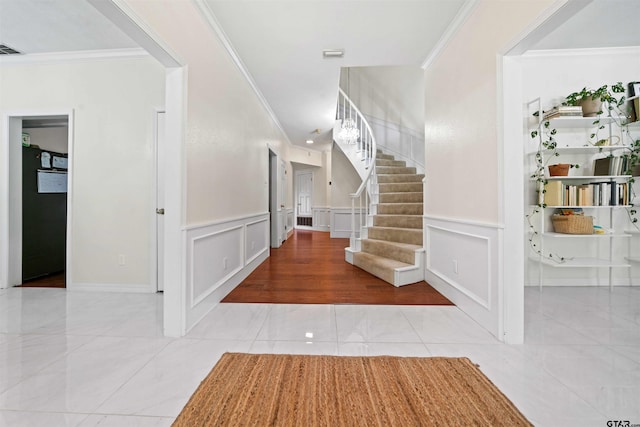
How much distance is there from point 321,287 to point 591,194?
117 inches

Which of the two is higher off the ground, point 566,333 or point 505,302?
point 505,302

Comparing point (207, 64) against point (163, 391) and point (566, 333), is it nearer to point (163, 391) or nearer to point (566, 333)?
point (163, 391)

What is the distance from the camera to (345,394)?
4.13ft

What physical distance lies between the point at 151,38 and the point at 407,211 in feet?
11.4

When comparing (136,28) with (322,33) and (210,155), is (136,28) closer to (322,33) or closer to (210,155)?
(210,155)

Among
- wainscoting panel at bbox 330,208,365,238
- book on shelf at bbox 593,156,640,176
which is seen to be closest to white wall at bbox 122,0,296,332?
wainscoting panel at bbox 330,208,365,238

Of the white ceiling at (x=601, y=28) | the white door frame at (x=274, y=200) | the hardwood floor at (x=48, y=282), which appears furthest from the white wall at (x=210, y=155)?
the white ceiling at (x=601, y=28)

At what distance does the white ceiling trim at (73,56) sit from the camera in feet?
9.05

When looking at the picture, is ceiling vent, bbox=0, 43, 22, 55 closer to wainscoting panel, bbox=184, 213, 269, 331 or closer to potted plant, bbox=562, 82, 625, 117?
wainscoting panel, bbox=184, 213, 269, 331

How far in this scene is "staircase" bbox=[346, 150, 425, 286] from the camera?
10.00 ft

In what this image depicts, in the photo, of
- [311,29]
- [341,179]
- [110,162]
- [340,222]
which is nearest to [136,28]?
[311,29]

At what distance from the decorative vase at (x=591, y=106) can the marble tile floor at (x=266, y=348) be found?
6.11ft

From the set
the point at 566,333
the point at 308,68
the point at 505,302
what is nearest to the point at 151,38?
the point at 308,68

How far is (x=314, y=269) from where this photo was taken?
3691 mm
